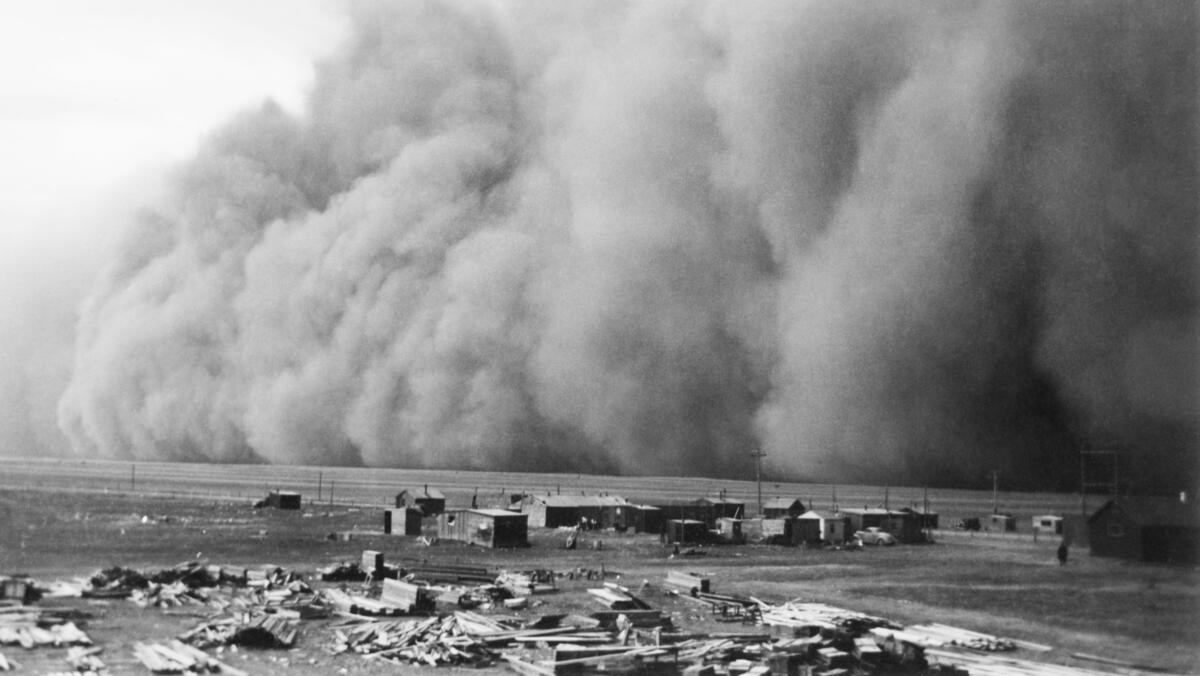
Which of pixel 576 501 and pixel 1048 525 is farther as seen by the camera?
pixel 576 501

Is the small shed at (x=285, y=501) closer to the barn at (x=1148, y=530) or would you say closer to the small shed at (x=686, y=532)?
the small shed at (x=686, y=532)

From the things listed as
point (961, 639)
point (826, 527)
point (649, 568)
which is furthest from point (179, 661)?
point (826, 527)

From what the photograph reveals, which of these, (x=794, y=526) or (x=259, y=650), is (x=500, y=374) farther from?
(x=259, y=650)

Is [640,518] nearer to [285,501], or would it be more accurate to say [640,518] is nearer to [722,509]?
[722,509]

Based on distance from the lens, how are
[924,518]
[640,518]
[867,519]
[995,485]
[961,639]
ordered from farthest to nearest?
[995,485], [640,518], [924,518], [867,519], [961,639]

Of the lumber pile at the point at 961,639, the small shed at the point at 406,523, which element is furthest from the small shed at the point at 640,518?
the lumber pile at the point at 961,639


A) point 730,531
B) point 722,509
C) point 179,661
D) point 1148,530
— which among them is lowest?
point 730,531

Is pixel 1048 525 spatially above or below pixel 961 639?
above
